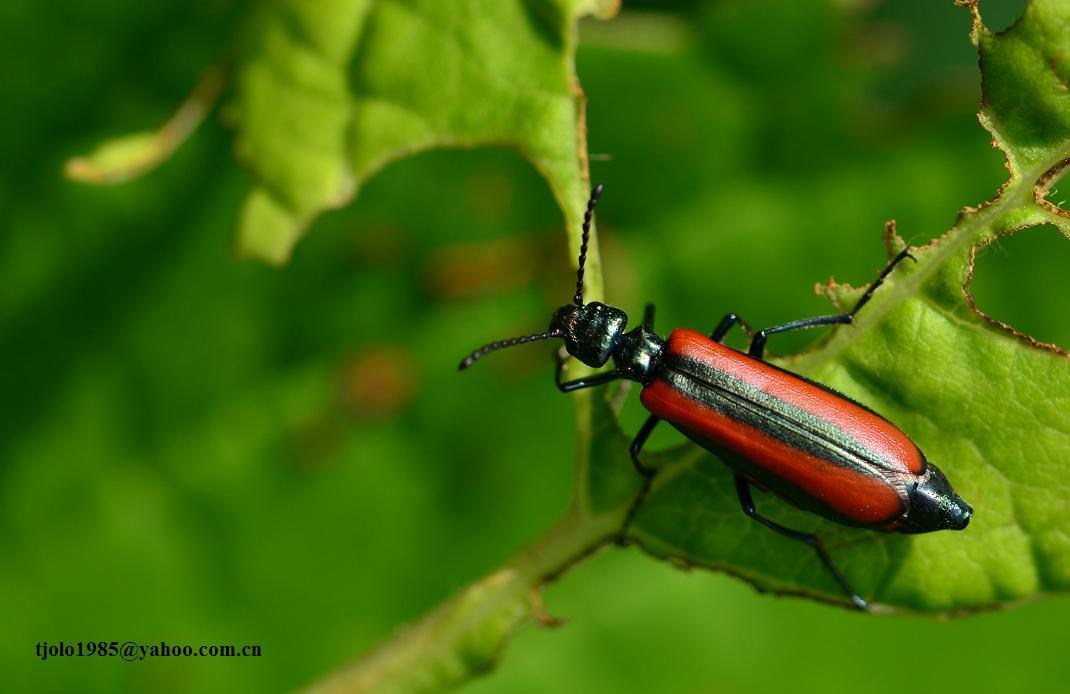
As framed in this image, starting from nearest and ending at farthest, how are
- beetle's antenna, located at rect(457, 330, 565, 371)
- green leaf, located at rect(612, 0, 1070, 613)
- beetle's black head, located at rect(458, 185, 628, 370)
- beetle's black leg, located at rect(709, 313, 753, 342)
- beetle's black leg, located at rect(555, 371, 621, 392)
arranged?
green leaf, located at rect(612, 0, 1070, 613) < beetle's black leg, located at rect(555, 371, 621, 392) < beetle's black head, located at rect(458, 185, 628, 370) < beetle's black leg, located at rect(709, 313, 753, 342) < beetle's antenna, located at rect(457, 330, 565, 371)

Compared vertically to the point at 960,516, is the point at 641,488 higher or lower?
lower

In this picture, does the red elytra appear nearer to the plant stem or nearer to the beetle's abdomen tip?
the beetle's abdomen tip

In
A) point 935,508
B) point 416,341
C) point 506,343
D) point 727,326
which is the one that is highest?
point 935,508

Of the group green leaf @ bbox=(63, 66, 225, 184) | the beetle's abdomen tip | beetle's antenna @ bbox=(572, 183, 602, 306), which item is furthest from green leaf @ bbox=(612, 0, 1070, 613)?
green leaf @ bbox=(63, 66, 225, 184)

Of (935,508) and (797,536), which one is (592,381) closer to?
(797,536)

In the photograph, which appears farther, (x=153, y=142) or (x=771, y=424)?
(x=153, y=142)

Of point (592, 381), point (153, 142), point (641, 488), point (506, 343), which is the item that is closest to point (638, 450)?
point (641, 488)

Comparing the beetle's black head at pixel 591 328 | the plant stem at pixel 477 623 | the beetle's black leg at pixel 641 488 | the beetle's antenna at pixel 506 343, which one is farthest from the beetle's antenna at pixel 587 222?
the plant stem at pixel 477 623
